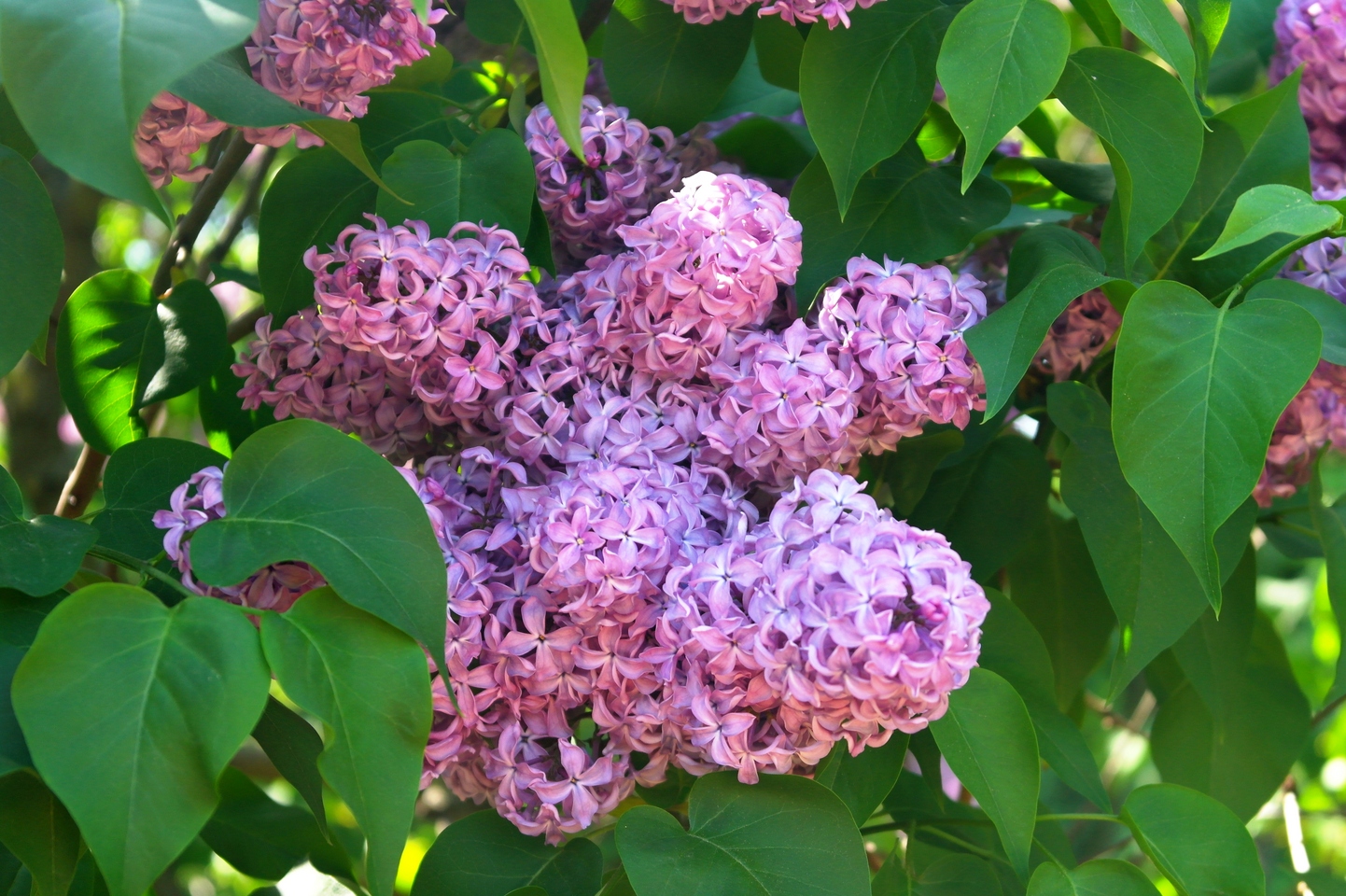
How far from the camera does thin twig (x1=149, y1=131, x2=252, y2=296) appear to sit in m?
0.79

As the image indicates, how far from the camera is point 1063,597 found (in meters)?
0.84

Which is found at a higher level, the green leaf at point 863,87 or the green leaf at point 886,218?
the green leaf at point 863,87

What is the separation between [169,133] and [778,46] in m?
0.35

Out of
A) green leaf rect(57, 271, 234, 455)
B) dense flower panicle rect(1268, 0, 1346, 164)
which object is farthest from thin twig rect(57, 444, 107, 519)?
dense flower panicle rect(1268, 0, 1346, 164)

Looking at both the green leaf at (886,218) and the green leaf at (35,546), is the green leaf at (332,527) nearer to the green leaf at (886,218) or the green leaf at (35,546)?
the green leaf at (35,546)

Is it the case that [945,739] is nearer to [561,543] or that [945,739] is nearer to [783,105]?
[561,543]

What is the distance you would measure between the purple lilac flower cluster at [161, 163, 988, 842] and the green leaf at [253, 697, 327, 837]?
2.3 inches

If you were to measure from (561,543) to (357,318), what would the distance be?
0.51 feet

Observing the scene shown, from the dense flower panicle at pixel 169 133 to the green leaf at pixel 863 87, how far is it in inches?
12.5

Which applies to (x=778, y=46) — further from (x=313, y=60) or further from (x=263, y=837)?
(x=263, y=837)

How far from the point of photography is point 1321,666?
6.11ft

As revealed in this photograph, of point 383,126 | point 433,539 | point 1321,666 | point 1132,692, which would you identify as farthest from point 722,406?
point 1321,666

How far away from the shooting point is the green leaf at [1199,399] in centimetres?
52

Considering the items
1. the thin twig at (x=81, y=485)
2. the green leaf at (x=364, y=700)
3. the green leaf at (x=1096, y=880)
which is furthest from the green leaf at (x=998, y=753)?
the thin twig at (x=81, y=485)
